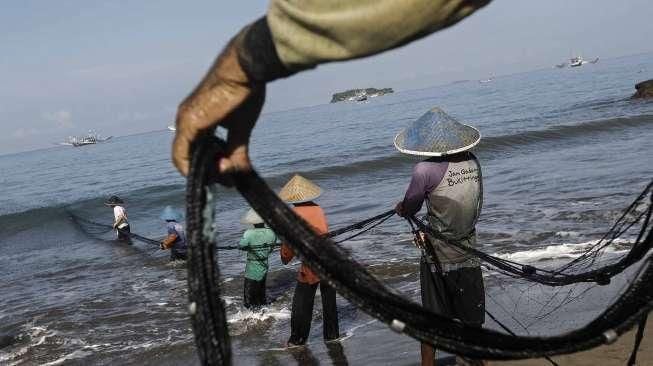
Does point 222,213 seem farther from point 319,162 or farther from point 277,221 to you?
point 277,221

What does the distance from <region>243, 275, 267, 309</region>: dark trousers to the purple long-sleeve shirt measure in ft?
13.4

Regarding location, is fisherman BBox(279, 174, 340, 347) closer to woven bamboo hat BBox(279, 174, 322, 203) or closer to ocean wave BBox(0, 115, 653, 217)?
woven bamboo hat BBox(279, 174, 322, 203)

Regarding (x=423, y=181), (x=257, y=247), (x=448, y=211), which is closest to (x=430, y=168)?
(x=423, y=181)

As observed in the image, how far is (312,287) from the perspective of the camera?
22.5 ft

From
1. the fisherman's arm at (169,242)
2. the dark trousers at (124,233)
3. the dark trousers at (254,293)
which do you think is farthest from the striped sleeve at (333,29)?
the dark trousers at (124,233)

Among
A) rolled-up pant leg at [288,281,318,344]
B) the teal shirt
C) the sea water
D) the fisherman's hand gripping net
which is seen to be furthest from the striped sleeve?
the teal shirt

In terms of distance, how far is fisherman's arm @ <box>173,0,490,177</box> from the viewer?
1392 mm

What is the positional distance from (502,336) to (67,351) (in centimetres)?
776

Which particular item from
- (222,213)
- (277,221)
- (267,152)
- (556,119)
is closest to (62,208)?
(222,213)

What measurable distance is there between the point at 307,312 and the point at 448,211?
255cm

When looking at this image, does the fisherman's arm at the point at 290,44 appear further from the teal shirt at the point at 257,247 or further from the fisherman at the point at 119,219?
the fisherman at the point at 119,219

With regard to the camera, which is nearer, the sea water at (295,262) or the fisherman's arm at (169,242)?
the sea water at (295,262)

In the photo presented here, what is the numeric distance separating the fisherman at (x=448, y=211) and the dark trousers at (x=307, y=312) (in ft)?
6.29

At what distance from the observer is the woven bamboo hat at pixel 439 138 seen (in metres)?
4.96
